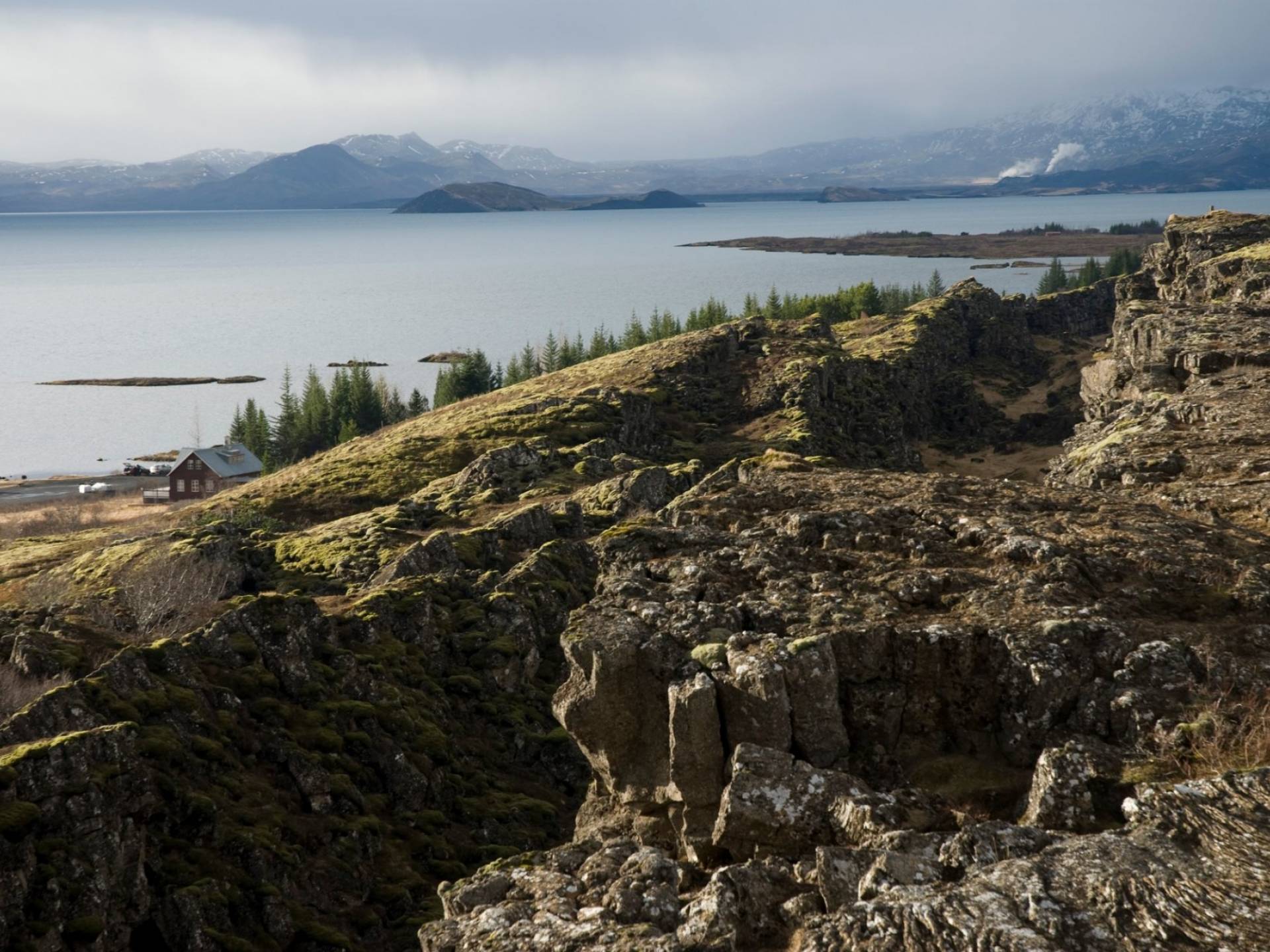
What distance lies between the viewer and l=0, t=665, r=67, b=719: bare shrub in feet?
136

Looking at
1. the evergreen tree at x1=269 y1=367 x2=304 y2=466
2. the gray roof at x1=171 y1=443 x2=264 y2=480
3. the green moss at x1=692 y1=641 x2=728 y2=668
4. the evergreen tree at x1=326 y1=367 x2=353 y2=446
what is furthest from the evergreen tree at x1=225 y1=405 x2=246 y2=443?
the green moss at x1=692 y1=641 x2=728 y2=668

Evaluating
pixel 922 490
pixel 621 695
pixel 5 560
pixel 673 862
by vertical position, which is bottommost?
pixel 5 560

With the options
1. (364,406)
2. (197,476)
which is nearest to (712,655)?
(197,476)

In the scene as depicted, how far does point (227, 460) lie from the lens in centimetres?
16075

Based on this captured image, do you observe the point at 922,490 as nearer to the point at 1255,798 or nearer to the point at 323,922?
the point at 1255,798

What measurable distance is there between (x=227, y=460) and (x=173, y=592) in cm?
10296

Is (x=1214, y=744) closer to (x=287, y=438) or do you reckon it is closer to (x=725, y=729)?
(x=725, y=729)

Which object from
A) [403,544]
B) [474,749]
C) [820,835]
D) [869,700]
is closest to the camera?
[820,835]

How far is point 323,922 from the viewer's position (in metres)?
36.6

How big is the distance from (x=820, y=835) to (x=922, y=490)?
601 inches

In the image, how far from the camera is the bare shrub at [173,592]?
58144 mm

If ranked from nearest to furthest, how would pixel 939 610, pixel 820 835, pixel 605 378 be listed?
pixel 820 835 < pixel 939 610 < pixel 605 378

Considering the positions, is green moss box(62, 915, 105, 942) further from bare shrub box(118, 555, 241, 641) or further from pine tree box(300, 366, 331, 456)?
pine tree box(300, 366, 331, 456)

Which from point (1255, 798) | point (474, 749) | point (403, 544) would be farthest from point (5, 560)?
point (1255, 798)
